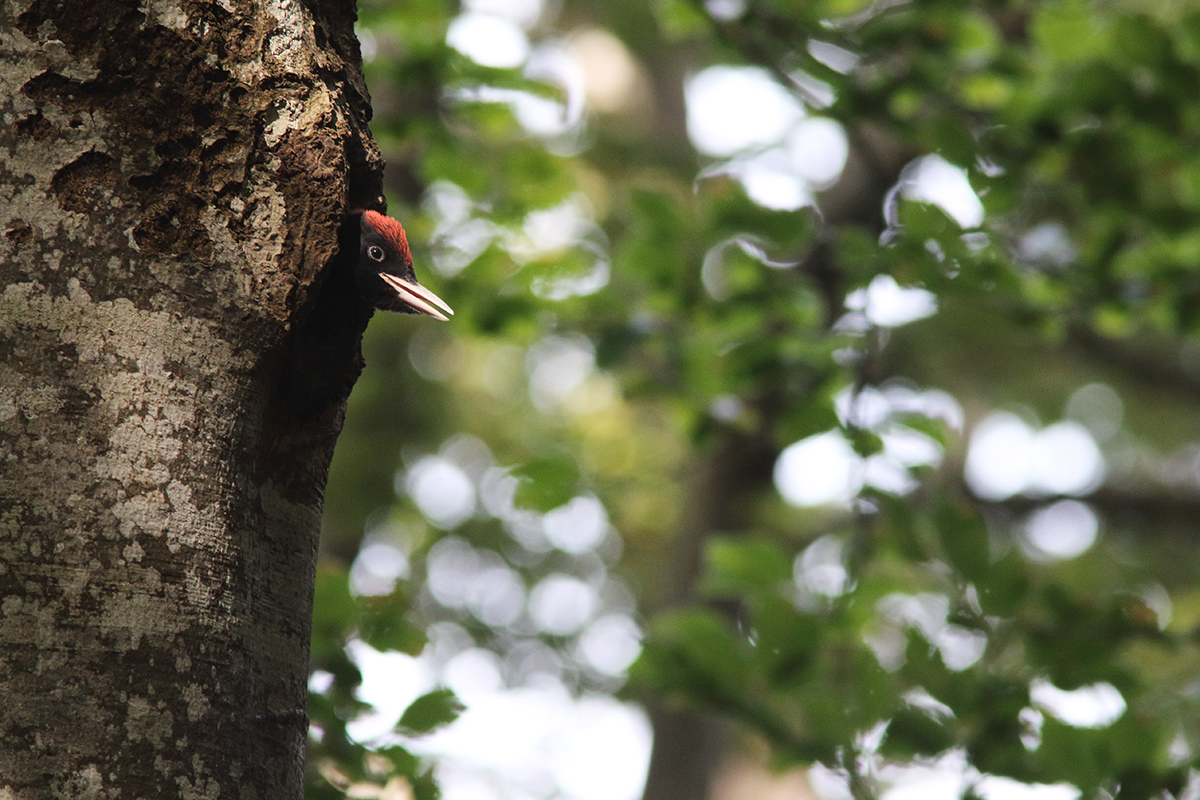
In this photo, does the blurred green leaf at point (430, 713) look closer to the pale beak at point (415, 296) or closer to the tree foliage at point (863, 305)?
the tree foliage at point (863, 305)

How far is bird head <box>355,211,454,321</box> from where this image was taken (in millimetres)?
1765

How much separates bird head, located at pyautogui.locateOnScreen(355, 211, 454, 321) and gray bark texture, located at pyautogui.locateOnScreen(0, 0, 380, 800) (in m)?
0.31

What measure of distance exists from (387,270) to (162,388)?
2.30 feet

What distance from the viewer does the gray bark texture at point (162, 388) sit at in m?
1.08

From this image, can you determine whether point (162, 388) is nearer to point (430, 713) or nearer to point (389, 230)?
point (389, 230)

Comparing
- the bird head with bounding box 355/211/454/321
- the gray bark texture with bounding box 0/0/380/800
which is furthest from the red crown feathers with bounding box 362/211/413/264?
the gray bark texture with bounding box 0/0/380/800

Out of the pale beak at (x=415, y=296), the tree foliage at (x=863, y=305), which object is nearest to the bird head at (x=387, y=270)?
the pale beak at (x=415, y=296)

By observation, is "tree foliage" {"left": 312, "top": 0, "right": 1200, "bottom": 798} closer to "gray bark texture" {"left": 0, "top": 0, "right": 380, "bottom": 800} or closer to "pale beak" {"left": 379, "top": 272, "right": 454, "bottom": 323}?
"pale beak" {"left": 379, "top": 272, "right": 454, "bottom": 323}

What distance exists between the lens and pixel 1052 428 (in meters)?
11.8

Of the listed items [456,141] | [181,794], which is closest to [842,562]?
[456,141]

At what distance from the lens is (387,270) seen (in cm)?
185

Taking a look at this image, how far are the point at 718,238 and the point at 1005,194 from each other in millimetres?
1001

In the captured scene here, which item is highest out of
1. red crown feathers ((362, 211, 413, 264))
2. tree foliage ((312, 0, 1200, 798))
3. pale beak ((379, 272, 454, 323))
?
red crown feathers ((362, 211, 413, 264))

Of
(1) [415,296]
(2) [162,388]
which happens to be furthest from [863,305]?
(2) [162,388]
